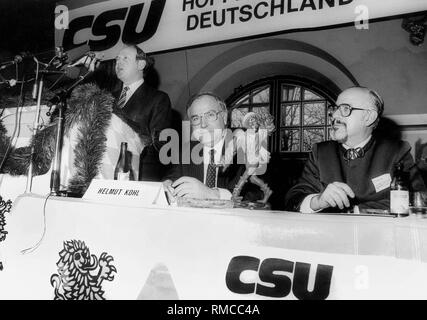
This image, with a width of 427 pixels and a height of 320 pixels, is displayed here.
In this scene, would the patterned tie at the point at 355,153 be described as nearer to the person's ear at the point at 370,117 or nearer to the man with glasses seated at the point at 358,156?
the man with glasses seated at the point at 358,156

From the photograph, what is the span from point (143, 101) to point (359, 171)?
168cm

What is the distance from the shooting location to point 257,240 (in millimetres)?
1161

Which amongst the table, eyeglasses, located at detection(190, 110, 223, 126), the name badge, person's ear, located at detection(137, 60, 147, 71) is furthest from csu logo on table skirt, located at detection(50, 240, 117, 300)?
person's ear, located at detection(137, 60, 147, 71)

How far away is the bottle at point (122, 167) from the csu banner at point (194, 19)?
128 cm

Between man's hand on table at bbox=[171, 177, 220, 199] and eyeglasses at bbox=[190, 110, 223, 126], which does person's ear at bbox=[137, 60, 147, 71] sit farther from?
man's hand on table at bbox=[171, 177, 220, 199]

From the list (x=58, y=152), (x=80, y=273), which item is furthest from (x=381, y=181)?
(x=58, y=152)

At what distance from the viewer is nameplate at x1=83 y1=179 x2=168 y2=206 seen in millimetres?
1424

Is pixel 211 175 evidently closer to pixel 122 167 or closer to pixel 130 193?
pixel 122 167

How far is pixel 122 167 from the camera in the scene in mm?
1695

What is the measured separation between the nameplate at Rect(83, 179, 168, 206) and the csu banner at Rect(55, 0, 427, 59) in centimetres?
148

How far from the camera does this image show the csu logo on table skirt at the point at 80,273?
140 cm

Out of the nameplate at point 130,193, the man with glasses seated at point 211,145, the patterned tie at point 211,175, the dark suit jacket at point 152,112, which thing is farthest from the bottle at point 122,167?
the dark suit jacket at point 152,112

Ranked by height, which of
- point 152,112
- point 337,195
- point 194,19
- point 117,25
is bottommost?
point 337,195
